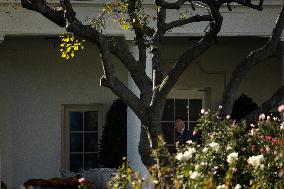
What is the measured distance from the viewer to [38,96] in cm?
1791

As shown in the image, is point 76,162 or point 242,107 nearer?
point 242,107

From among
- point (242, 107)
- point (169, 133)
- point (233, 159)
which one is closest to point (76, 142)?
point (169, 133)

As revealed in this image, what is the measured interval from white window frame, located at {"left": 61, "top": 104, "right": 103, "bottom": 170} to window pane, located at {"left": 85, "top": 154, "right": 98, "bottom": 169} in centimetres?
45

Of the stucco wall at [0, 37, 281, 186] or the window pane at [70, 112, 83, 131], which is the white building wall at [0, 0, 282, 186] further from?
the window pane at [70, 112, 83, 131]

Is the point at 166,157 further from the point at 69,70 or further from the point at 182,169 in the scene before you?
the point at 69,70

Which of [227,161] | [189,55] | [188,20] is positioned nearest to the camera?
[227,161]

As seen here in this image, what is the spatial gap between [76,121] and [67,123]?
22 cm

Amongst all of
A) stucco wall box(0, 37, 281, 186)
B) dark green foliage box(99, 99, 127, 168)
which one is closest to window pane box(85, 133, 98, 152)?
stucco wall box(0, 37, 281, 186)

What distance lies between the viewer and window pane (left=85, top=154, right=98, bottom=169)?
1830 centimetres

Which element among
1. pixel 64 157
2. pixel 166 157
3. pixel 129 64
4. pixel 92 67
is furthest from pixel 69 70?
pixel 166 157

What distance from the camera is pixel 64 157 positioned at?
18.0 metres

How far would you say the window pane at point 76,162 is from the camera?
1820 cm

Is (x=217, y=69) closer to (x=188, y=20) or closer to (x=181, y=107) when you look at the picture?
(x=181, y=107)

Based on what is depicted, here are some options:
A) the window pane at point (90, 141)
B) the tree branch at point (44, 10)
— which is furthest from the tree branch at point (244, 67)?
the window pane at point (90, 141)
